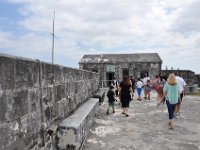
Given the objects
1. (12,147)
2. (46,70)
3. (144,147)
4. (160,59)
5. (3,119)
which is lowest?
(144,147)

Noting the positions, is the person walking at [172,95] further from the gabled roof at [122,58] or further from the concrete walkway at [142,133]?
the gabled roof at [122,58]

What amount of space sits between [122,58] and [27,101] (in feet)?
114

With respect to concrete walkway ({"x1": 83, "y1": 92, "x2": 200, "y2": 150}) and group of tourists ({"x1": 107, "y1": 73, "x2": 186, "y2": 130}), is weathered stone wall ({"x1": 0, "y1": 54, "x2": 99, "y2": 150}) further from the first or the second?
group of tourists ({"x1": 107, "y1": 73, "x2": 186, "y2": 130})

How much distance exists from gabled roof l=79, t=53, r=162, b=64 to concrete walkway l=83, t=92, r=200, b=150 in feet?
88.1

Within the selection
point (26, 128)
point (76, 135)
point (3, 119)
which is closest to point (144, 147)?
point (76, 135)

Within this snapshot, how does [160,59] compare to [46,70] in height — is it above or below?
above

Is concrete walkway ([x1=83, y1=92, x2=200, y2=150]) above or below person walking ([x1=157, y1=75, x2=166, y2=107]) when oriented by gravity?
below

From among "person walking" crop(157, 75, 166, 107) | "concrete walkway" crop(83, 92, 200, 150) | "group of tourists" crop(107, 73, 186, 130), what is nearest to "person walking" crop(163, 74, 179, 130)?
"group of tourists" crop(107, 73, 186, 130)

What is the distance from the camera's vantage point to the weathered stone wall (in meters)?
3.18

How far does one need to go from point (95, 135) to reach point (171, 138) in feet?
5.86

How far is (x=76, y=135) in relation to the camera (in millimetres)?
5512

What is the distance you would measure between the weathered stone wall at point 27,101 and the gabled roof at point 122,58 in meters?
31.9

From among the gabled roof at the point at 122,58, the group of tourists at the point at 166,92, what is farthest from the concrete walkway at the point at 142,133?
the gabled roof at the point at 122,58

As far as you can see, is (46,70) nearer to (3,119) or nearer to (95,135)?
(3,119)
